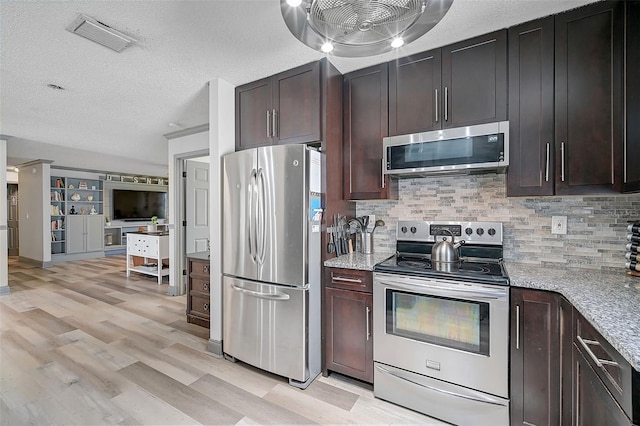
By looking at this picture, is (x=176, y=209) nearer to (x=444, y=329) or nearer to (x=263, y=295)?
(x=263, y=295)

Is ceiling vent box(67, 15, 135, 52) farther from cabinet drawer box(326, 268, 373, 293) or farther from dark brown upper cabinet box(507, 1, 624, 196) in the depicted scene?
dark brown upper cabinet box(507, 1, 624, 196)

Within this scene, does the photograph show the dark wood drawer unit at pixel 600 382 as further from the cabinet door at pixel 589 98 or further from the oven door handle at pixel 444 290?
the cabinet door at pixel 589 98

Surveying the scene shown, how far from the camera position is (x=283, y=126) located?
8.16 feet

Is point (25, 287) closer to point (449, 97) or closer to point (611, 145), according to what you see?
point (449, 97)

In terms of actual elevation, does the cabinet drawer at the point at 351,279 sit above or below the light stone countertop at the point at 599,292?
below

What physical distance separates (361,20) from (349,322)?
1.87 metres

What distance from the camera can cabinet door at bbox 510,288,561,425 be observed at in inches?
60.5

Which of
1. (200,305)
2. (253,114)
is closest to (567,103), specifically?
(253,114)

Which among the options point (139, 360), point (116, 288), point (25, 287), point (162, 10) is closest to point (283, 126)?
point (162, 10)

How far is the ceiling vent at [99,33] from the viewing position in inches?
72.8

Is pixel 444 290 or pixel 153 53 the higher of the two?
pixel 153 53

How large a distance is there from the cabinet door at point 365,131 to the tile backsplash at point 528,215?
11.8 inches

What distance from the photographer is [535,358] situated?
62.4 inches

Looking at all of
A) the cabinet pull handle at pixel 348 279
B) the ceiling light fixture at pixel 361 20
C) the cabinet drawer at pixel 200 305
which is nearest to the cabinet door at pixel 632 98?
the ceiling light fixture at pixel 361 20
